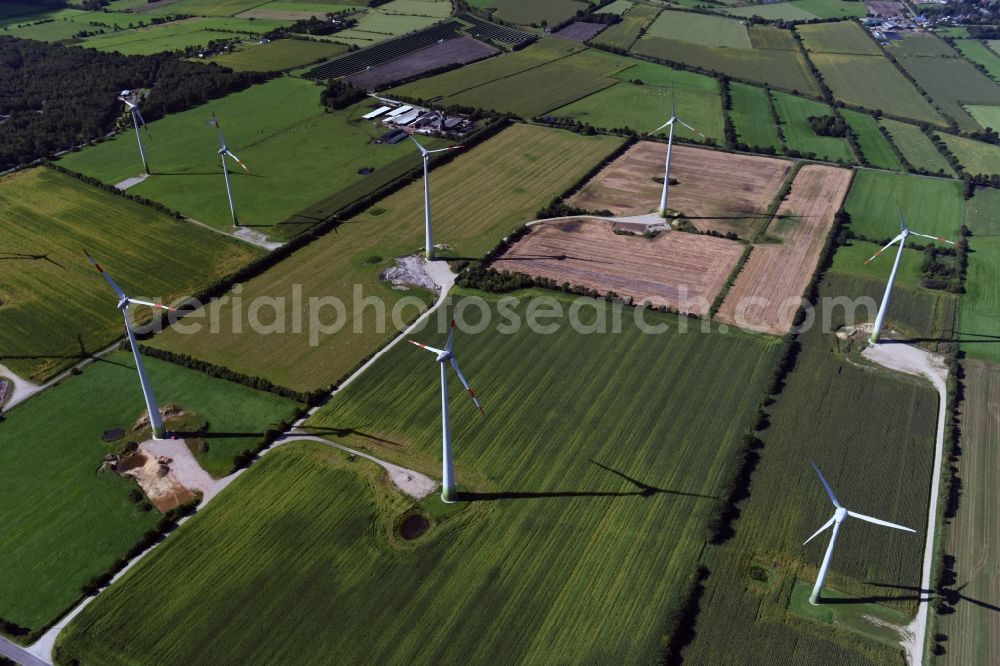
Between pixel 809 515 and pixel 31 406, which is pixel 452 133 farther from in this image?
pixel 809 515

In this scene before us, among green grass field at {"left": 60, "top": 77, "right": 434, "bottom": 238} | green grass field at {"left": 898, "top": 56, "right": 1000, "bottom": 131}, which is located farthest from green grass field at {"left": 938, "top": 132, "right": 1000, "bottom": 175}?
green grass field at {"left": 60, "top": 77, "right": 434, "bottom": 238}

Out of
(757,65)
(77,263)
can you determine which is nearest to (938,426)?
(77,263)

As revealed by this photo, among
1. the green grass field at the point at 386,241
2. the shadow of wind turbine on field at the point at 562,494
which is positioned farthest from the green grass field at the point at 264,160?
the shadow of wind turbine on field at the point at 562,494

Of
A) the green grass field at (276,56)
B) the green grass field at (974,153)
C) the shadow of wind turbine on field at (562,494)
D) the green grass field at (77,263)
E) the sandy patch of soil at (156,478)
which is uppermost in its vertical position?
the green grass field at (276,56)

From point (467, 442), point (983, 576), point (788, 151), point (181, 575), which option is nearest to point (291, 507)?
point (181, 575)

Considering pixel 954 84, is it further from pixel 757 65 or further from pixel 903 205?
pixel 903 205

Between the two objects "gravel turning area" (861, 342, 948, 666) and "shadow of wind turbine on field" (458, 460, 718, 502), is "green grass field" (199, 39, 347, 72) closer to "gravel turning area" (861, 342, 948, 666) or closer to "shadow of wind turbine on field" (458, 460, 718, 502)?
"shadow of wind turbine on field" (458, 460, 718, 502)

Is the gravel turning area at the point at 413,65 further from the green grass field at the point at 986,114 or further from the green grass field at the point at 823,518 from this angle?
the green grass field at the point at 823,518
